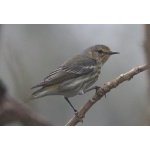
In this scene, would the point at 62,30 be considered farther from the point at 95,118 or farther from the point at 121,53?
the point at 95,118

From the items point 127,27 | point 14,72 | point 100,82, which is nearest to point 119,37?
point 127,27

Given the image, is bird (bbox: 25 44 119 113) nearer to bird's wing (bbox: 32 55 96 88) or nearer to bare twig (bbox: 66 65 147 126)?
bird's wing (bbox: 32 55 96 88)

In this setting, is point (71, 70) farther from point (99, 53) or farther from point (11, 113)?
point (11, 113)

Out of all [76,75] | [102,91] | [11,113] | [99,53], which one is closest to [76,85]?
[76,75]

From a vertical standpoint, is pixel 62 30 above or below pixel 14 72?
above
